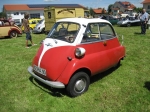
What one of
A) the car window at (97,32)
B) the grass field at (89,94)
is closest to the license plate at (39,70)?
the grass field at (89,94)

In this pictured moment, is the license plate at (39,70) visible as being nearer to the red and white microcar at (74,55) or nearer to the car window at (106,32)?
the red and white microcar at (74,55)

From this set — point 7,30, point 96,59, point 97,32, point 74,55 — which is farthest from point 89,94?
point 7,30

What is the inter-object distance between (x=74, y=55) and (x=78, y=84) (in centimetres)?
72

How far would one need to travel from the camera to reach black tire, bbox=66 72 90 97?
3824 millimetres

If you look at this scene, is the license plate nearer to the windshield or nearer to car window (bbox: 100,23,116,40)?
the windshield

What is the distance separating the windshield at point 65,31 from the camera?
425cm

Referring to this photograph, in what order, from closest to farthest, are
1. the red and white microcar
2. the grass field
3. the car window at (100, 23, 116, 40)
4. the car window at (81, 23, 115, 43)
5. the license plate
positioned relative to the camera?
the grass field < the red and white microcar < the license plate < the car window at (81, 23, 115, 43) < the car window at (100, 23, 116, 40)

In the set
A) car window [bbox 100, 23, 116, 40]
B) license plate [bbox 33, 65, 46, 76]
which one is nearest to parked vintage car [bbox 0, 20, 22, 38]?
license plate [bbox 33, 65, 46, 76]

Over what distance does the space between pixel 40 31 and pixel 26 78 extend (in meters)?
11.3

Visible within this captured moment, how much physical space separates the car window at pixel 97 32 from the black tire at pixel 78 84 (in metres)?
0.89

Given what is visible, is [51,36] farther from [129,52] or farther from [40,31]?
[40,31]

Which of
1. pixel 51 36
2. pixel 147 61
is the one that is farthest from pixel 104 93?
pixel 147 61

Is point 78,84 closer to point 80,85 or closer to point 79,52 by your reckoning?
point 80,85

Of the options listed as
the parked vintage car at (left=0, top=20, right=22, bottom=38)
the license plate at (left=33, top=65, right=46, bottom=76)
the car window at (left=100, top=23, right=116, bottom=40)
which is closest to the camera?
the license plate at (left=33, top=65, right=46, bottom=76)
